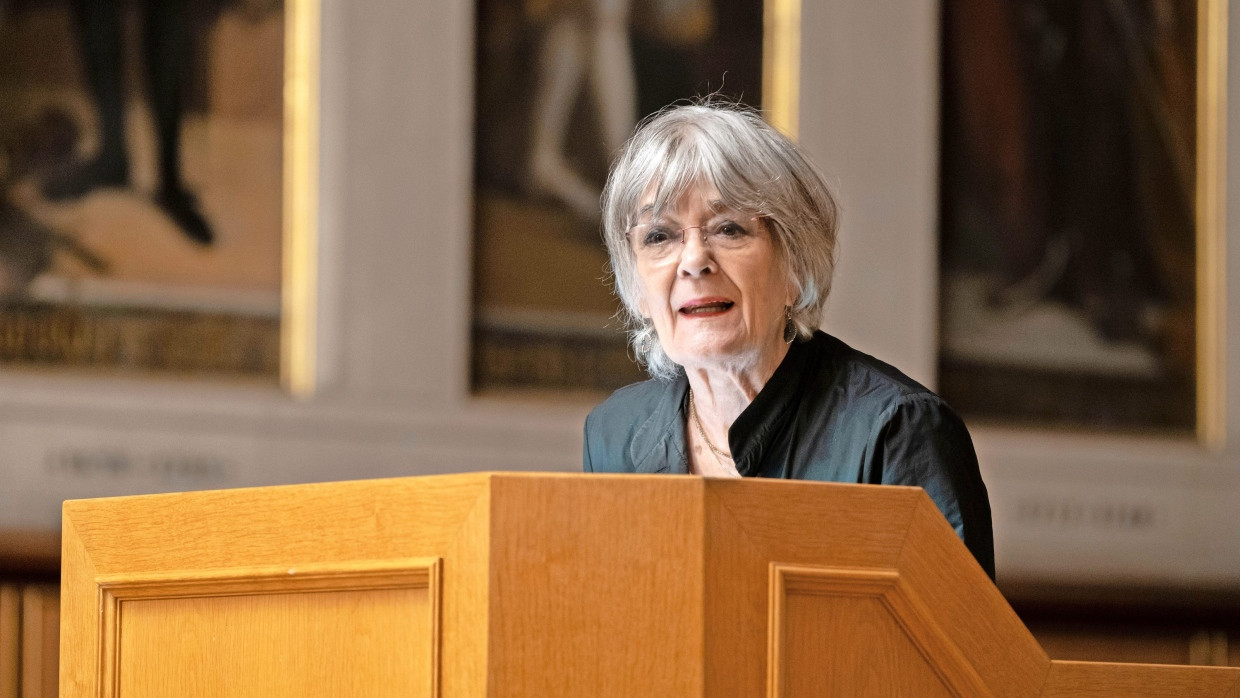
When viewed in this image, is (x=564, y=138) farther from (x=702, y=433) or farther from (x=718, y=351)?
(x=718, y=351)

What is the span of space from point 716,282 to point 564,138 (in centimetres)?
363

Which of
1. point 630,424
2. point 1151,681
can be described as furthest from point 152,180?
point 1151,681

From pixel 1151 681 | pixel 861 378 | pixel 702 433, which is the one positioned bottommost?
pixel 1151 681

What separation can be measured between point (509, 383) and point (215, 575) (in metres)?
4.05

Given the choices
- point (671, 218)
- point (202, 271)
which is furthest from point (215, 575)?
point (202, 271)

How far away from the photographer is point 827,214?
281 cm

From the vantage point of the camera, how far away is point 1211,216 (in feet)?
22.3

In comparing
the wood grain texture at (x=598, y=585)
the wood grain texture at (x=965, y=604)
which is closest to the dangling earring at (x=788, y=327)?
the wood grain texture at (x=965, y=604)

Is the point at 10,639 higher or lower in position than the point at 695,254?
lower

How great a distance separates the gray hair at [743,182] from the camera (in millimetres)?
2623

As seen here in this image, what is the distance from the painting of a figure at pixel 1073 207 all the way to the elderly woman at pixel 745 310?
3.93 meters

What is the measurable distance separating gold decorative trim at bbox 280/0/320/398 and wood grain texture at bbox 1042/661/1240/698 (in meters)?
4.18

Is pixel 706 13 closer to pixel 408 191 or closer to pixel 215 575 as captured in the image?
pixel 408 191

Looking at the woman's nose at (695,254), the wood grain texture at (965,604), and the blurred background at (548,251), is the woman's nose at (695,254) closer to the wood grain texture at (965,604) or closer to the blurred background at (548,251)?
the wood grain texture at (965,604)
